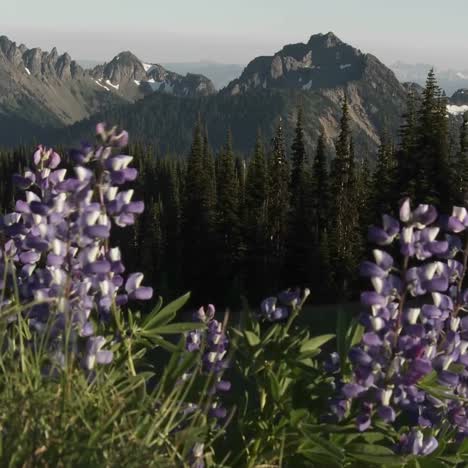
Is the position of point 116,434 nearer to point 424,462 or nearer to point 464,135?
point 424,462

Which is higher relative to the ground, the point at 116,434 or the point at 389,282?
the point at 389,282

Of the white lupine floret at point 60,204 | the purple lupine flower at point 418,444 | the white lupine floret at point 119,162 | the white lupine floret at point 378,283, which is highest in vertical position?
the white lupine floret at point 119,162

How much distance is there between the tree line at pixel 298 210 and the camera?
4519 cm

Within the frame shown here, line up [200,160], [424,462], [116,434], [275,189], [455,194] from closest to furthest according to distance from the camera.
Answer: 1. [116,434]
2. [424,462]
3. [455,194]
4. [275,189]
5. [200,160]

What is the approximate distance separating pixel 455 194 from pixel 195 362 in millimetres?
42289

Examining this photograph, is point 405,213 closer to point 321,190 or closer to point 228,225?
point 321,190

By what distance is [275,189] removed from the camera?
6444cm

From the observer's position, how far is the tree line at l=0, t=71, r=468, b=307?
45.2 meters

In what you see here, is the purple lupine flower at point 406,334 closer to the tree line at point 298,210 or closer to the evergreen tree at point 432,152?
the tree line at point 298,210

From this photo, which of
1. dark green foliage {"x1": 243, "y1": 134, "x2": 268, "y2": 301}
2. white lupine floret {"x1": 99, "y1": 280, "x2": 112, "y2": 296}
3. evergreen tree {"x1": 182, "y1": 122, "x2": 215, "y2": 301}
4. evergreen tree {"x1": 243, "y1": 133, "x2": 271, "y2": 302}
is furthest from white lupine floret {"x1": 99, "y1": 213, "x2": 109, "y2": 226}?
evergreen tree {"x1": 182, "y1": 122, "x2": 215, "y2": 301}

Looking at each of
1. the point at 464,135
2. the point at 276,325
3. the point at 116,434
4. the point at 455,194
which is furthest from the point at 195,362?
the point at 464,135

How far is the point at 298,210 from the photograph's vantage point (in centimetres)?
5703

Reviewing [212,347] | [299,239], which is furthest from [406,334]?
[299,239]

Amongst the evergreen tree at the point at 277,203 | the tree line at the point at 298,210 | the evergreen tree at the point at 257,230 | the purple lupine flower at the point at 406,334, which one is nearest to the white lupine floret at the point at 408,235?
the purple lupine flower at the point at 406,334
